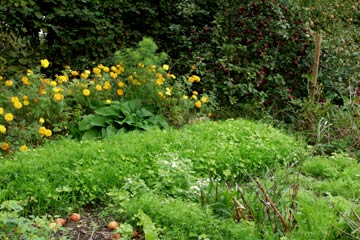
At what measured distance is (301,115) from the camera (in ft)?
21.4

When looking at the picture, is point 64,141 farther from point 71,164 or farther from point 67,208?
point 67,208

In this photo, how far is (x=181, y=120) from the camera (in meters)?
5.82

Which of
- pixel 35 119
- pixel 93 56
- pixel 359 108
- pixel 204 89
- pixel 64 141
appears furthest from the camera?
pixel 93 56

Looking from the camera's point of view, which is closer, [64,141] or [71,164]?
[71,164]

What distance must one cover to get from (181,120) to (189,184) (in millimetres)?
1912

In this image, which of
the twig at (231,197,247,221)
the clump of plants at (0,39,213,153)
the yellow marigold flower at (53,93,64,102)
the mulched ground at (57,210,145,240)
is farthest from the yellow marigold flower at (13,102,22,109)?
the twig at (231,197,247,221)

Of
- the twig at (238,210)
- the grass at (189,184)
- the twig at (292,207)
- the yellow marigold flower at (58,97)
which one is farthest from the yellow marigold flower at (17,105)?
the twig at (292,207)

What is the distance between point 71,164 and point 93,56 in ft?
11.8

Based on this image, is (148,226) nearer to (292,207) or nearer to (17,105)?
(292,207)

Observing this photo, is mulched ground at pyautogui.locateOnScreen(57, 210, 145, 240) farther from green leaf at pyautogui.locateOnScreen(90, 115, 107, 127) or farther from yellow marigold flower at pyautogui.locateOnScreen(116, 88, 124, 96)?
yellow marigold flower at pyautogui.locateOnScreen(116, 88, 124, 96)

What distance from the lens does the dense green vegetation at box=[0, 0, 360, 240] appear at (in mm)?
3467

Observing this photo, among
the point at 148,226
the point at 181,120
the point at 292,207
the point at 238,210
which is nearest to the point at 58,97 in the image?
the point at 181,120

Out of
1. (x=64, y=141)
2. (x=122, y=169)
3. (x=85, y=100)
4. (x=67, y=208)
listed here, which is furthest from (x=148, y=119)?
(x=67, y=208)

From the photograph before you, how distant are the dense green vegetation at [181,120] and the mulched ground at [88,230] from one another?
22 millimetres
